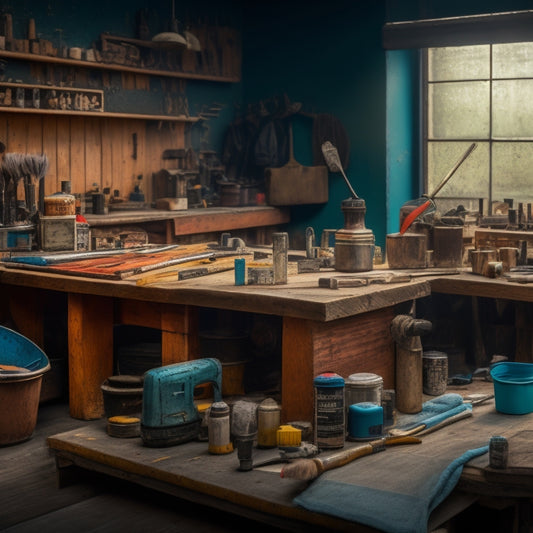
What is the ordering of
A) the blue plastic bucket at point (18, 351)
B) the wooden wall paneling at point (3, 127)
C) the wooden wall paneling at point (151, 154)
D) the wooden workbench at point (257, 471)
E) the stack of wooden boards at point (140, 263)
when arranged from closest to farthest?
the wooden workbench at point (257, 471)
the stack of wooden boards at point (140, 263)
the blue plastic bucket at point (18, 351)
the wooden wall paneling at point (3, 127)
the wooden wall paneling at point (151, 154)

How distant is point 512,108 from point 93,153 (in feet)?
10.5

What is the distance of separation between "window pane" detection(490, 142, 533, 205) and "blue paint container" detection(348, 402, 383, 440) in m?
4.23

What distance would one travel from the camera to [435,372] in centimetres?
390

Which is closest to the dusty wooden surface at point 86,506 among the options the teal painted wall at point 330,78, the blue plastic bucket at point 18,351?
the blue plastic bucket at point 18,351

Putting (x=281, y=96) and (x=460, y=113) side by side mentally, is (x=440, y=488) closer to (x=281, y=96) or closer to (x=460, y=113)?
(x=460, y=113)

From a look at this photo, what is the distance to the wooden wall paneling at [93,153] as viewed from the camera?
692 cm

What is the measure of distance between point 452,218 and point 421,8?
11.2 feet

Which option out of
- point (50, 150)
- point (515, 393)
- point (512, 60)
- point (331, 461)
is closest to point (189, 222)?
point (50, 150)

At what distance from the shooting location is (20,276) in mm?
4164

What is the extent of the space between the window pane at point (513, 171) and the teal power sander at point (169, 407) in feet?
14.2

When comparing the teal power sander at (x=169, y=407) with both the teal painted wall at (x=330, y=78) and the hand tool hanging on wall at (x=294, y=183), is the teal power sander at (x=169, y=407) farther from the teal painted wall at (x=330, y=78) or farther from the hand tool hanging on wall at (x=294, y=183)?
the hand tool hanging on wall at (x=294, y=183)

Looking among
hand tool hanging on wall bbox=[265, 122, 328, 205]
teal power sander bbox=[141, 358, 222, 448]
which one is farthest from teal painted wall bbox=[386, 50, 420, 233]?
teal power sander bbox=[141, 358, 222, 448]

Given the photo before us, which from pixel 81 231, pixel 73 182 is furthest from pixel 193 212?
pixel 81 231

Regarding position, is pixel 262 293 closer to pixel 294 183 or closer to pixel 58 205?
pixel 58 205
